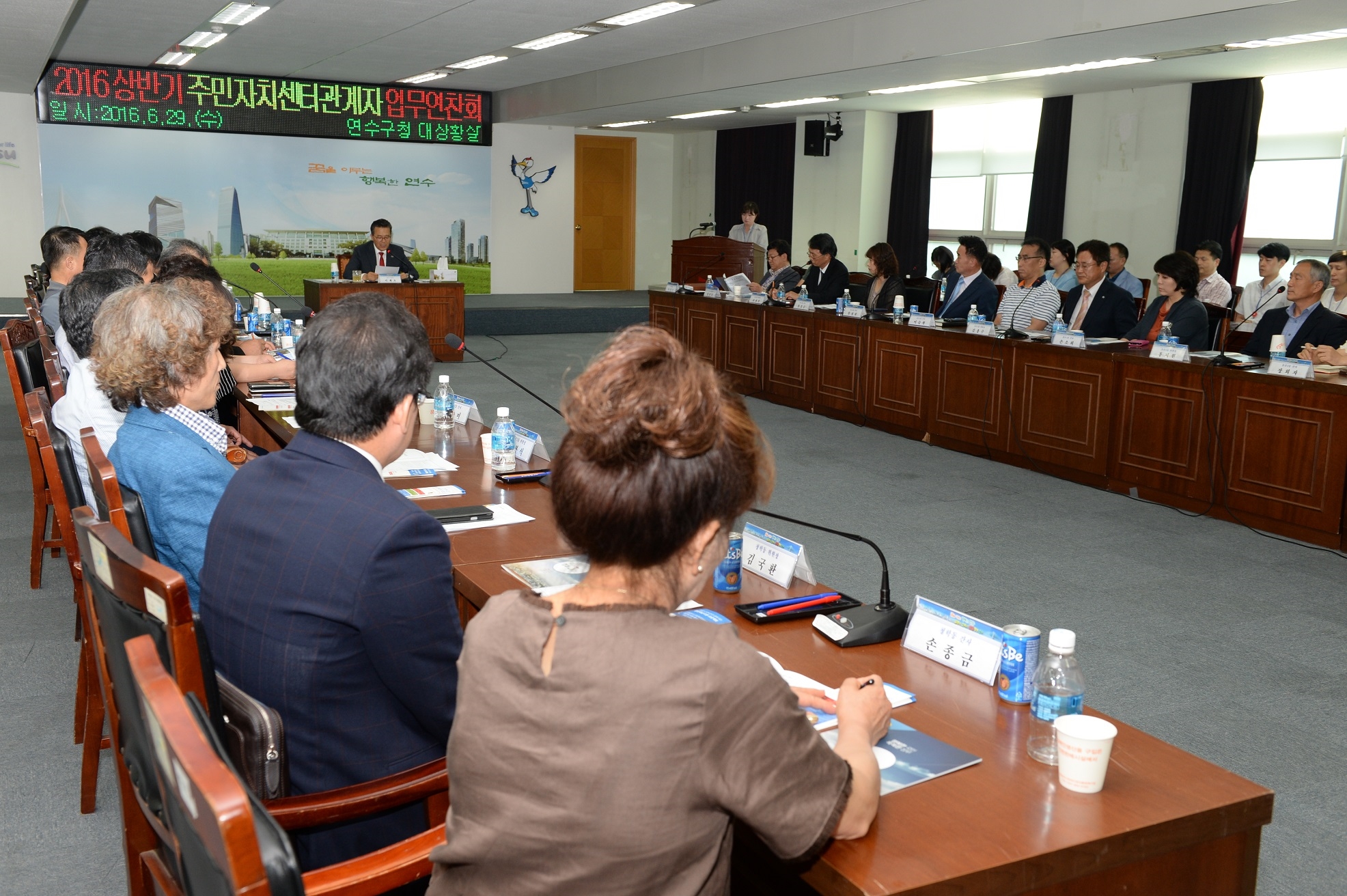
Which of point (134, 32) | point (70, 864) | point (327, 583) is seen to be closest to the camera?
point (327, 583)

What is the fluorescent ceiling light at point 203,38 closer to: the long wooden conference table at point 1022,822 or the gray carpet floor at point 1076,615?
the gray carpet floor at point 1076,615

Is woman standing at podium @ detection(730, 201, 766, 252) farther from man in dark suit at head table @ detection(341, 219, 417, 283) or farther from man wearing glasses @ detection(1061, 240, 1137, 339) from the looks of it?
man wearing glasses @ detection(1061, 240, 1137, 339)

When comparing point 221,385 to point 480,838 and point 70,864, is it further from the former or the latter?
point 480,838

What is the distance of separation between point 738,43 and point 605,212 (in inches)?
248

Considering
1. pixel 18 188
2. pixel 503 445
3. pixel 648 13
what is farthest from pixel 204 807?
pixel 18 188

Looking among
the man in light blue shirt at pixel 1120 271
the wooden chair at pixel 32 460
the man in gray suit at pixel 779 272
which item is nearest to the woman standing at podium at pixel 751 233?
the man in gray suit at pixel 779 272

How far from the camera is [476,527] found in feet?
8.27

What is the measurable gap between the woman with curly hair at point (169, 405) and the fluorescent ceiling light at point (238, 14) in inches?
261

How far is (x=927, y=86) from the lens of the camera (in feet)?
31.6

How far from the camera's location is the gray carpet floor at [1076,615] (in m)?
2.44

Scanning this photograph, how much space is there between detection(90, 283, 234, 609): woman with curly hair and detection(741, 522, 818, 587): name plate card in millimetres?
1032

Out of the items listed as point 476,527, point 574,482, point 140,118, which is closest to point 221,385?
point 476,527

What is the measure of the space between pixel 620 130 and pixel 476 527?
44.7 ft

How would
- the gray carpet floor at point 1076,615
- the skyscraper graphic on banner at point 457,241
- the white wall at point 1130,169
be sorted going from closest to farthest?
the gray carpet floor at point 1076,615
the white wall at point 1130,169
the skyscraper graphic on banner at point 457,241
